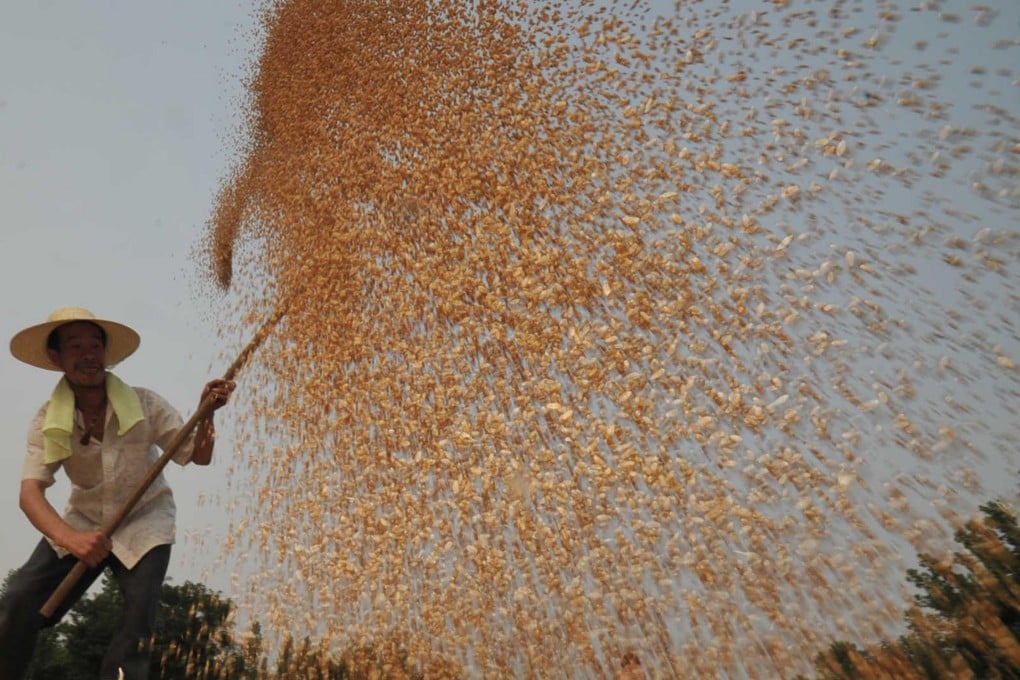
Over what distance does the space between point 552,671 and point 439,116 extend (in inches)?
190

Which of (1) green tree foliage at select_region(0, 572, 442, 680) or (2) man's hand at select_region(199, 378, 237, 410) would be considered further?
(1) green tree foliage at select_region(0, 572, 442, 680)

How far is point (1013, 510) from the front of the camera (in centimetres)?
2083

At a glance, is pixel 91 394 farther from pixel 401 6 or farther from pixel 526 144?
pixel 401 6

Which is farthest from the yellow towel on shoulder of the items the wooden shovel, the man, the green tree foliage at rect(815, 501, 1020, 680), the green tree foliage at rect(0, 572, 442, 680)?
the green tree foliage at rect(0, 572, 442, 680)

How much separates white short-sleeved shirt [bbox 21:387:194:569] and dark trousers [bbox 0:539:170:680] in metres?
0.09

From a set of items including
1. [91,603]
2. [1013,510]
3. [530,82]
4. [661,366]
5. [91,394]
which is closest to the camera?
[91,394]

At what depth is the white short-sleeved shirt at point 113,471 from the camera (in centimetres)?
Answer: 329

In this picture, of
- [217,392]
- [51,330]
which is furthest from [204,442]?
[51,330]

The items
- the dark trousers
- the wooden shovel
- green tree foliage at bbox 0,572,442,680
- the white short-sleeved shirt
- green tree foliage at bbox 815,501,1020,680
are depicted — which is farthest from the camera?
green tree foliage at bbox 0,572,442,680

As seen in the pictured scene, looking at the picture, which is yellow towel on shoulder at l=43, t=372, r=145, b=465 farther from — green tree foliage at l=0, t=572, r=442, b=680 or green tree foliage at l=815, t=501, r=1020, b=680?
green tree foliage at l=0, t=572, r=442, b=680

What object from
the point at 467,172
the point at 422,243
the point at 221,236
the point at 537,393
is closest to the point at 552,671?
the point at 537,393

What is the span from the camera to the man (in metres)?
3.17

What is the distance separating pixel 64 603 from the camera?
10.6 feet

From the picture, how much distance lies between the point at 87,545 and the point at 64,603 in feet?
1.12
